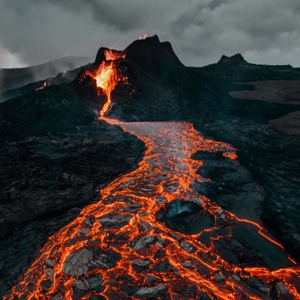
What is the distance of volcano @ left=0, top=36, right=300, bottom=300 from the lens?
329 centimetres

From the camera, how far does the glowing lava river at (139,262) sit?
10.2ft

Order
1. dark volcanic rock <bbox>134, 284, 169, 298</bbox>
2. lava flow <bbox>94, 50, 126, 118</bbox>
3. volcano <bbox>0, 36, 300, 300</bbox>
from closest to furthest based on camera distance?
dark volcanic rock <bbox>134, 284, 169, 298</bbox> < volcano <bbox>0, 36, 300, 300</bbox> < lava flow <bbox>94, 50, 126, 118</bbox>

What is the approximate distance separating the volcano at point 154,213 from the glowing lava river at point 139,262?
22 millimetres

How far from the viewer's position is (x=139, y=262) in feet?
12.0

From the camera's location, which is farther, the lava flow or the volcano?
the lava flow

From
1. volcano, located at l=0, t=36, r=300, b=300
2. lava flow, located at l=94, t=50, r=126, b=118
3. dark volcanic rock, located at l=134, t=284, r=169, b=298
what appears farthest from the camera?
lava flow, located at l=94, t=50, r=126, b=118

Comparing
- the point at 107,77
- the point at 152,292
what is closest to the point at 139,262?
the point at 152,292

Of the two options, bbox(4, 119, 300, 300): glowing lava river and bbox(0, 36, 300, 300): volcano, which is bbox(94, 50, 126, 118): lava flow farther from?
bbox(4, 119, 300, 300): glowing lava river

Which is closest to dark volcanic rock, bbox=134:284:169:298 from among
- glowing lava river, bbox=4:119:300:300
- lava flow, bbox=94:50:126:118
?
glowing lava river, bbox=4:119:300:300

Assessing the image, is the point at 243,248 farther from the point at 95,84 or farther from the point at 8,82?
the point at 8,82

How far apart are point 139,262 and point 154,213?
1683 millimetres

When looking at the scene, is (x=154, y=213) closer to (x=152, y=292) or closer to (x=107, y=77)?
(x=152, y=292)

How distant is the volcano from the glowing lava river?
0.07ft

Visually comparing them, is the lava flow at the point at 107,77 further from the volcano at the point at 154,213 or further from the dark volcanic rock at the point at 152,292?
the dark volcanic rock at the point at 152,292
